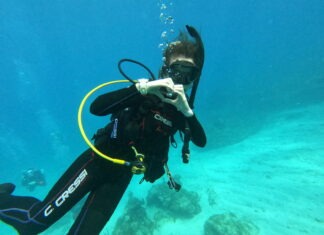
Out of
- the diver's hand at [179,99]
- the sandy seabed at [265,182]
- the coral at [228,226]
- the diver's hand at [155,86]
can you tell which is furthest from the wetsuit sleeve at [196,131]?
the sandy seabed at [265,182]

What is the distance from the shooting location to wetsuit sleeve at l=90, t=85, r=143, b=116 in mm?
3293

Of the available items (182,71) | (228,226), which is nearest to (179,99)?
(182,71)

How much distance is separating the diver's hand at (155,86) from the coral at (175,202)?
787cm

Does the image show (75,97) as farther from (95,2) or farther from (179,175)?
(179,175)

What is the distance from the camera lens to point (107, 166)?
3635 mm

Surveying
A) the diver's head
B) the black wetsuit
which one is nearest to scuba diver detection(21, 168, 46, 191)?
the black wetsuit

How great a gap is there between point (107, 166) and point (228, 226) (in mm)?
6196

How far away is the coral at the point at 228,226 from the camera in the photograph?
7809 mm

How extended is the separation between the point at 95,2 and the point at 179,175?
146 ft

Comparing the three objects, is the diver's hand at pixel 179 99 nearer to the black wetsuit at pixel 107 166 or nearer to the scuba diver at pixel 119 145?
the scuba diver at pixel 119 145

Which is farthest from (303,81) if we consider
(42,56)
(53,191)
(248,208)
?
(42,56)

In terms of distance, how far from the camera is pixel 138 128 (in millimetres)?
3354

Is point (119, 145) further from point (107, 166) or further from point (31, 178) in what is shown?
point (31, 178)

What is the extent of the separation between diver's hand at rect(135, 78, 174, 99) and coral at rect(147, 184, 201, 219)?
787cm
